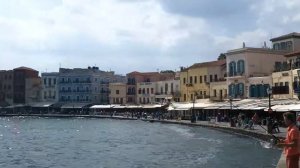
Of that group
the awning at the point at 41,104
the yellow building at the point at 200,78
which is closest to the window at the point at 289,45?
the yellow building at the point at 200,78

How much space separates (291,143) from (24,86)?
128 metres

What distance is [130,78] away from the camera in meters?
116

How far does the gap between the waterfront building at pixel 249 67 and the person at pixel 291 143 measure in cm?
5254

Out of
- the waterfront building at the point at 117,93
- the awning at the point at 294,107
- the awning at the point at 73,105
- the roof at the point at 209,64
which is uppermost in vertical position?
the roof at the point at 209,64

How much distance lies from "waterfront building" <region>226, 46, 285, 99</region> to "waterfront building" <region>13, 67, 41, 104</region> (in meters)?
77.1

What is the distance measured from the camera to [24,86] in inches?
5236

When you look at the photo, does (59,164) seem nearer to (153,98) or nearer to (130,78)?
(153,98)

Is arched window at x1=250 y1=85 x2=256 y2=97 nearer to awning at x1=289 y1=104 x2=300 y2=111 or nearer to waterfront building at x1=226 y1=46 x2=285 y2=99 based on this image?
waterfront building at x1=226 y1=46 x2=285 y2=99

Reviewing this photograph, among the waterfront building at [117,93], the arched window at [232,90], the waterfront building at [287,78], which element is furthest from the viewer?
the waterfront building at [117,93]

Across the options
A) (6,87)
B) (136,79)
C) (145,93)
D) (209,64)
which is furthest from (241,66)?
(6,87)

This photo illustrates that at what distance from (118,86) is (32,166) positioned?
297 ft

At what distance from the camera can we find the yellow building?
261 feet

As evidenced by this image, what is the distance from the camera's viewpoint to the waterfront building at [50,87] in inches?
5118

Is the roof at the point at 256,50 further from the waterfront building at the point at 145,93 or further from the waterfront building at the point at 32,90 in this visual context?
the waterfront building at the point at 32,90
